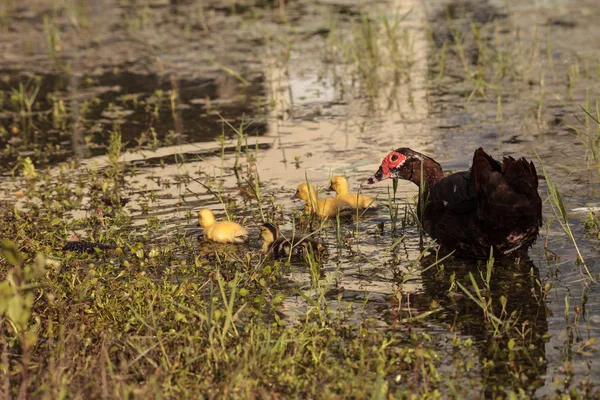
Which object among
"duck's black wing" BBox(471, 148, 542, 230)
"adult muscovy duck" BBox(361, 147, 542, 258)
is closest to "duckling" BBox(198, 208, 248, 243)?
"adult muscovy duck" BBox(361, 147, 542, 258)

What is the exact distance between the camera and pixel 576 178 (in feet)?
28.3

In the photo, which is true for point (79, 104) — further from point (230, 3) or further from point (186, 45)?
point (230, 3)

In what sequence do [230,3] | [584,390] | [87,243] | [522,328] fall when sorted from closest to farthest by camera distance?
[584,390], [522,328], [87,243], [230,3]

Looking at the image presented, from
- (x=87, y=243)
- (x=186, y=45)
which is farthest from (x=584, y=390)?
(x=186, y=45)

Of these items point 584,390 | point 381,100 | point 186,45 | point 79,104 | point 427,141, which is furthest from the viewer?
point 186,45

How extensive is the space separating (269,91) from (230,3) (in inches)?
263

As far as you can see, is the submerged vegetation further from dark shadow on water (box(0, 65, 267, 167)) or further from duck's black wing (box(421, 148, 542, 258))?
duck's black wing (box(421, 148, 542, 258))

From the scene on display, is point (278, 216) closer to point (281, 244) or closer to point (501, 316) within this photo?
point (281, 244)

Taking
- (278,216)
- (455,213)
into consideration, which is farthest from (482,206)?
(278,216)

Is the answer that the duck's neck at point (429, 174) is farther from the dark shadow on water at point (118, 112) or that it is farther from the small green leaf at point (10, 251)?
the small green leaf at point (10, 251)

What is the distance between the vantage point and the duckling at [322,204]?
7.97m

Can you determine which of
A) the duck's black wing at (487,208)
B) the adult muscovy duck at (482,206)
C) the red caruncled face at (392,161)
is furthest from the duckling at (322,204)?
the duck's black wing at (487,208)

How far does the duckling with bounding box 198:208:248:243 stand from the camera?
7.39m

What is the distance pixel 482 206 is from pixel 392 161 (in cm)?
135
